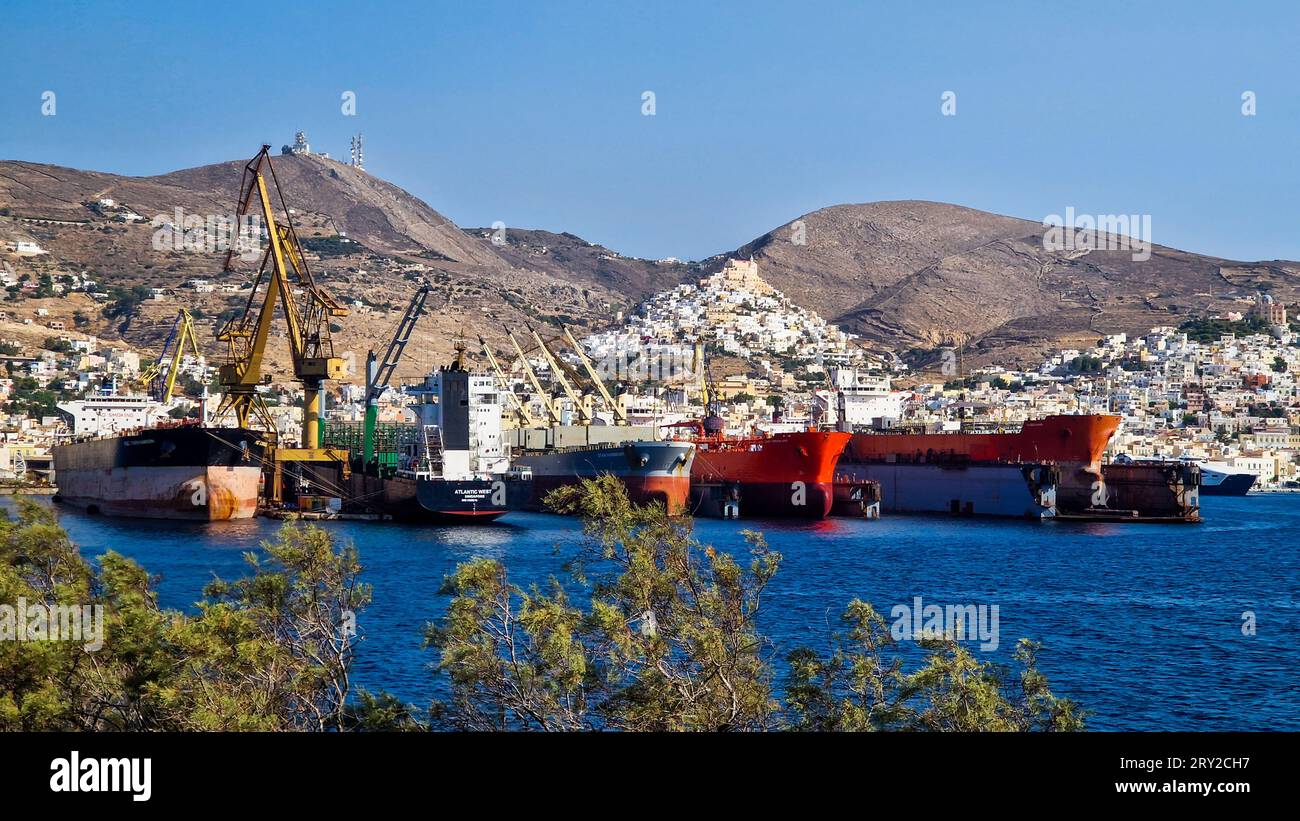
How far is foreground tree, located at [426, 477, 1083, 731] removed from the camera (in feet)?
44.9

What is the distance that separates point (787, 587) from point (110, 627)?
1038 inches

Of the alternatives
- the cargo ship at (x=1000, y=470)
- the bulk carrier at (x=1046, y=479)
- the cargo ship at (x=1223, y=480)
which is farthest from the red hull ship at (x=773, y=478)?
the cargo ship at (x=1223, y=480)

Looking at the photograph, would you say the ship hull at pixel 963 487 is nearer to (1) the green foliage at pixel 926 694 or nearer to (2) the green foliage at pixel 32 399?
(1) the green foliage at pixel 926 694

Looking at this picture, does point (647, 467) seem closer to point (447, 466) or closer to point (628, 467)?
point (628, 467)

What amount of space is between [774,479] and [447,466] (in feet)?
60.8

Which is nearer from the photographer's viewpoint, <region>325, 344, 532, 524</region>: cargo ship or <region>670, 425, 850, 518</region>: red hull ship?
<region>325, 344, 532, 524</region>: cargo ship

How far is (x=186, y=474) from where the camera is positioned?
61.9 meters

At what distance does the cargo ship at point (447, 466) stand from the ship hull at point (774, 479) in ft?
35.6

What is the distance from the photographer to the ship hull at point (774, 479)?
69.8m

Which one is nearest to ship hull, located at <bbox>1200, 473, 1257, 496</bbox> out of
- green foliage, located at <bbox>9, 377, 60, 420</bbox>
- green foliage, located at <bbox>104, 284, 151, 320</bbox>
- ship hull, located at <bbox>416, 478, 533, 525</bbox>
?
ship hull, located at <bbox>416, 478, 533, 525</bbox>

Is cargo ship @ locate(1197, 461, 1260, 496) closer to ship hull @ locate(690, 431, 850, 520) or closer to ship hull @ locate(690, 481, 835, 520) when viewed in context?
ship hull @ locate(690, 431, 850, 520)

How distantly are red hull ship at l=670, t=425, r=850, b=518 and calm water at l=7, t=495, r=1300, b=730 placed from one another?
2.51 m
